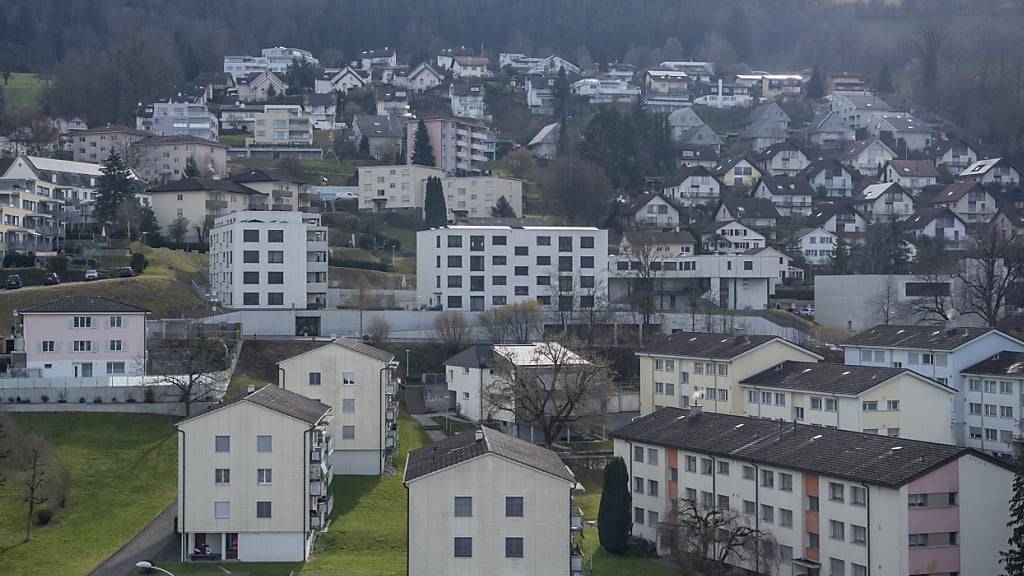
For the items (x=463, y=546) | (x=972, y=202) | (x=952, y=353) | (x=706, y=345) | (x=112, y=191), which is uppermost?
(x=972, y=202)

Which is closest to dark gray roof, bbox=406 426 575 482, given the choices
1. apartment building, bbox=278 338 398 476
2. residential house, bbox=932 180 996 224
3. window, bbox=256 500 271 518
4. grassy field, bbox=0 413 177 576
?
window, bbox=256 500 271 518

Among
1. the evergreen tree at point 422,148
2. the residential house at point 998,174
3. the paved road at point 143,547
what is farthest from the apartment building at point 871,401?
the residential house at point 998,174

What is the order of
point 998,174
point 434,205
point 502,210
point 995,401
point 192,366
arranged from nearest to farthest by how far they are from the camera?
point 995,401 → point 192,366 → point 434,205 → point 502,210 → point 998,174

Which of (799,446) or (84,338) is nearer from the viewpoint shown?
(799,446)

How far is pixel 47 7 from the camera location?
159 m

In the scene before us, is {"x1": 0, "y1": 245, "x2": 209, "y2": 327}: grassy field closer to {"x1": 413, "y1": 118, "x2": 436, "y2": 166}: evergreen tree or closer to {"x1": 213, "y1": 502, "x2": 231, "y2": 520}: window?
{"x1": 213, "y1": 502, "x2": 231, "y2": 520}: window

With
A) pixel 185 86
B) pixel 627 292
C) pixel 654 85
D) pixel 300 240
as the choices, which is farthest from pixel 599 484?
pixel 654 85

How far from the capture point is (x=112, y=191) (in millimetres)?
72312

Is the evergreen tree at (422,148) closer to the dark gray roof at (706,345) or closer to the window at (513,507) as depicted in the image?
the dark gray roof at (706,345)

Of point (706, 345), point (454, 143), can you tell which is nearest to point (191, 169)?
point (454, 143)

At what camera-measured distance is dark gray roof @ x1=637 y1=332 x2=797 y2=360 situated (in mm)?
46847

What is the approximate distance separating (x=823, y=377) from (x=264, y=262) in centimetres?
2907

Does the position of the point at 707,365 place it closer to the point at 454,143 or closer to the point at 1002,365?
the point at 1002,365

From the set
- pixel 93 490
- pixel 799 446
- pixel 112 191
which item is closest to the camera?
pixel 799 446
